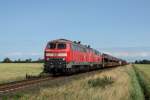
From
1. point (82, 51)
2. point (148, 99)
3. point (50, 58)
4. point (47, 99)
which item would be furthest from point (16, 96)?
point (82, 51)

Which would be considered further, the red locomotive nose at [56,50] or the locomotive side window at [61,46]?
the locomotive side window at [61,46]

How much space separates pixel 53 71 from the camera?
37.8 m

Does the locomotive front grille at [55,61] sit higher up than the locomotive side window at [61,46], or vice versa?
the locomotive side window at [61,46]

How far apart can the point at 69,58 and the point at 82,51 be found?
9249 millimetres

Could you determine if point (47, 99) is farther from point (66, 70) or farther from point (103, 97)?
point (66, 70)

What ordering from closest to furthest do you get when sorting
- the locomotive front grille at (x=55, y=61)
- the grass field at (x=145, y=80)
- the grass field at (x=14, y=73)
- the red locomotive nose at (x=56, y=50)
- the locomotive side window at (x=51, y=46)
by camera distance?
the grass field at (x=145, y=80), the grass field at (x=14, y=73), the locomotive front grille at (x=55, y=61), the red locomotive nose at (x=56, y=50), the locomotive side window at (x=51, y=46)

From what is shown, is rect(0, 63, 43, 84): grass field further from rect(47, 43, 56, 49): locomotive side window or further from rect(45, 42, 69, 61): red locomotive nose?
rect(47, 43, 56, 49): locomotive side window

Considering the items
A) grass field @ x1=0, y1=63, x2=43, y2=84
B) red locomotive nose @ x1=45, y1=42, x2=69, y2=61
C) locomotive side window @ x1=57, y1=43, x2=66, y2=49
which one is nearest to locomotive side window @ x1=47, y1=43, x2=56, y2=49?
red locomotive nose @ x1=45, y1=42, x2=69, y2=61

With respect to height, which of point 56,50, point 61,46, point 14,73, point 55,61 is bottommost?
point 14,73

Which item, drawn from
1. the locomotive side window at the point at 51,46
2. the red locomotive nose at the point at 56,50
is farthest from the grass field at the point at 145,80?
the locomotive side window at the point at 51,46

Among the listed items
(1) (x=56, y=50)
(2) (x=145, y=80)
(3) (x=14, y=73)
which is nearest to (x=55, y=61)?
(1) (x=56, y=50)

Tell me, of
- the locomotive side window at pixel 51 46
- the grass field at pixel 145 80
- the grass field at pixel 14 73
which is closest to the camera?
the grass field at pixel 145 80

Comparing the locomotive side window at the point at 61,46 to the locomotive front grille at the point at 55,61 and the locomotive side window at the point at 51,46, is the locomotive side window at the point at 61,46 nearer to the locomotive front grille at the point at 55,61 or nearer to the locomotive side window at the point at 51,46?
the locomotive side window at the point at 51,46

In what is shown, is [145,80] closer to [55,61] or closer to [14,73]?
[55,61]
